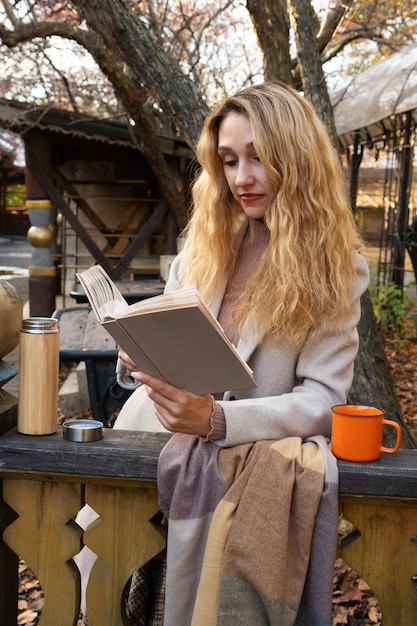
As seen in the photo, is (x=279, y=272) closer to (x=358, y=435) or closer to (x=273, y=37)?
(x=358, y=435)

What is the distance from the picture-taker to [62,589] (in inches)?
80.3

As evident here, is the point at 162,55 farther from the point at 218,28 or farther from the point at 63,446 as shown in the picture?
the point at 218,28

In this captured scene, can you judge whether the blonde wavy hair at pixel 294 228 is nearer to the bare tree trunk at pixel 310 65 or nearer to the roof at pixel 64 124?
the bare tree trunk at pixel 310 65

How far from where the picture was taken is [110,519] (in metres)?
2.00

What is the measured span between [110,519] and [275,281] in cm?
82

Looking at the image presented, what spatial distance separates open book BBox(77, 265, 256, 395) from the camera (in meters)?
1.61

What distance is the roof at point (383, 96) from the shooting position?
353 inches

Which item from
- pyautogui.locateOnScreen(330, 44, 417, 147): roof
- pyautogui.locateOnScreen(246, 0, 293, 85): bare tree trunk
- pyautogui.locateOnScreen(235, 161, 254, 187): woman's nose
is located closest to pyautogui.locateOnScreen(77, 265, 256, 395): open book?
pyautogui.locateOnScreen(235, 161, 254, 187): woman's nose

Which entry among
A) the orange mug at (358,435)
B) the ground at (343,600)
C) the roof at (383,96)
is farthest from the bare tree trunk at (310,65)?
the roof at (383,96)

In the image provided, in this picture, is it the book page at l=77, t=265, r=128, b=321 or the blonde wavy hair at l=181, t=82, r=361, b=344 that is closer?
the book page at l=77, t=265, r=128, b=321

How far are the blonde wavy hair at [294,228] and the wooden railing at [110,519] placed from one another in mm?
465

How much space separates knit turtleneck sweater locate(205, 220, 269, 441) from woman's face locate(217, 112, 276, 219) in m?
0.10

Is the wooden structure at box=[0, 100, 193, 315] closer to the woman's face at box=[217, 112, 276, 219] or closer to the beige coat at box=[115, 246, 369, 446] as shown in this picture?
the woman's face at box=[217, 112, 276, 219]

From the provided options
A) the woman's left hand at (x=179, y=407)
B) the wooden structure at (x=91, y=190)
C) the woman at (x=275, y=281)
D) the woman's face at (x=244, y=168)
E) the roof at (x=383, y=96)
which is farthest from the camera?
the wooden structure at (x=91, y=190)
